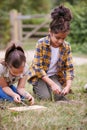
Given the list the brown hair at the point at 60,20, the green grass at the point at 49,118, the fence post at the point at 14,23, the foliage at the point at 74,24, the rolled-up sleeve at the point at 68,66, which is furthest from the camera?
the fence post at the point at 14,23

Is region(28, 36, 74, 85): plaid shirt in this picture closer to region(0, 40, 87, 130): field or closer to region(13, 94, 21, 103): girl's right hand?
region(0, 40, 87, 130): field

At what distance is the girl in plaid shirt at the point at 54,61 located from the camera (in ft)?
18.4

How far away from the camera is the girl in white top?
205 inches

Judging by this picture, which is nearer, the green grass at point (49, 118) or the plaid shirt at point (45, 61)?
the green grass at point (49, 118)

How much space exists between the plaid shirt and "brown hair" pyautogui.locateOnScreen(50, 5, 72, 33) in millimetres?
273

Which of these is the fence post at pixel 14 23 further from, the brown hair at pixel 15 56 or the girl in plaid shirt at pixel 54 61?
the brown hair at pixel 15 56

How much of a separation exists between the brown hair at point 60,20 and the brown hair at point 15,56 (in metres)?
0.50

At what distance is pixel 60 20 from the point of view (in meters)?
5.69

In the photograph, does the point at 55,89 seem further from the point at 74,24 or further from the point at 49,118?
the point at 74,24

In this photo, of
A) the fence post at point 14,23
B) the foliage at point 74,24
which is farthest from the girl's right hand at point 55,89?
the fence post at point 14,23

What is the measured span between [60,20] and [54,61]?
56 centimetres

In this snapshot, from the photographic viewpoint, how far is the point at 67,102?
543cm

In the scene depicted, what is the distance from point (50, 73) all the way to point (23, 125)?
1.97m

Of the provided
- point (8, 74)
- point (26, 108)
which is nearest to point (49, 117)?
point (26, 108)
